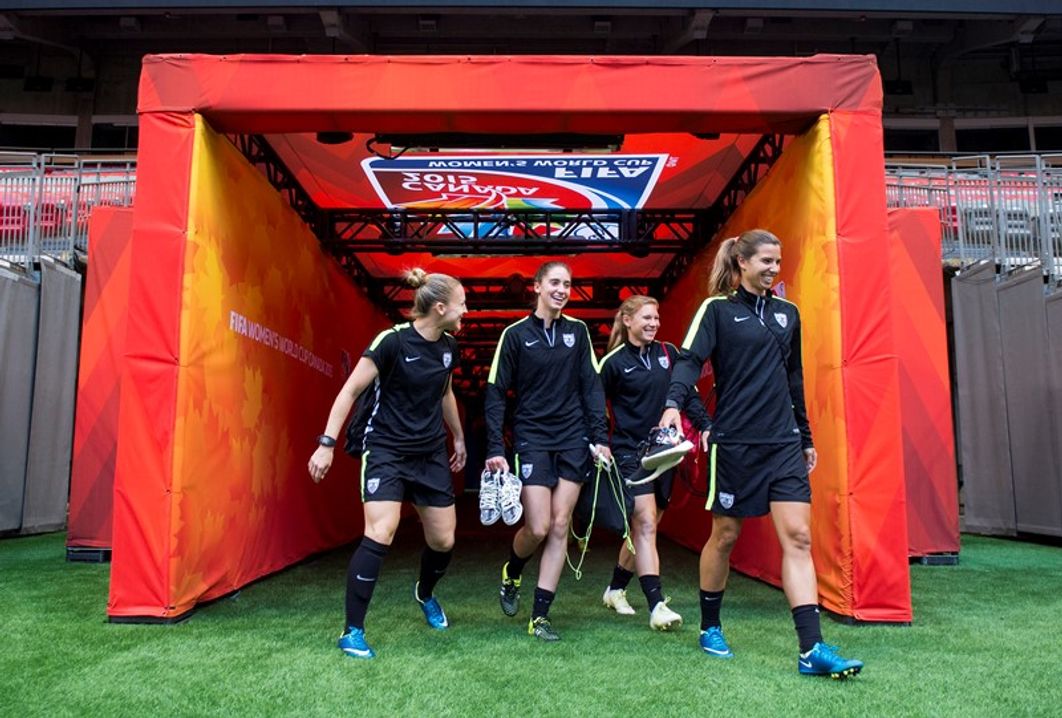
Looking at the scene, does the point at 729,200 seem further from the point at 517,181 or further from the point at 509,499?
the point at 509,499

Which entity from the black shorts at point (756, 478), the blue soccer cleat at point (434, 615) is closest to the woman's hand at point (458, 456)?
the blue soccer cleat at point (434, 615)

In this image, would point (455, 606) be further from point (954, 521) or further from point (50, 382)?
point (50, 382)

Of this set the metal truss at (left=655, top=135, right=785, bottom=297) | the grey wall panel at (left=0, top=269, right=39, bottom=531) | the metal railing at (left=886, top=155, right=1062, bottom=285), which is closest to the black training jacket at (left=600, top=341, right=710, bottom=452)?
the metal truss at (left=655, top=135, right=785, bottom=297)

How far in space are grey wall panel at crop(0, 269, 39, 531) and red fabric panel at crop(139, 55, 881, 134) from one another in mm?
5620

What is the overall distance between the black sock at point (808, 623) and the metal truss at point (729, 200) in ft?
11.7

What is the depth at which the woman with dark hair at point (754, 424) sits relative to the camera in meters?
3.30

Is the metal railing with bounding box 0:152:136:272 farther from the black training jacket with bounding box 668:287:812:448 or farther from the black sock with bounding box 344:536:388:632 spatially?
the black training jacket with bounding box 668:287:812:448

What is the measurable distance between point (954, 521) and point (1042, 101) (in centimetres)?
1906

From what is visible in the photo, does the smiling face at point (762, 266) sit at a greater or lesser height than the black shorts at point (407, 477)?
greater

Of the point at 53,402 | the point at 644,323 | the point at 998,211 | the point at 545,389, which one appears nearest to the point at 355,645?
the point at 545,389

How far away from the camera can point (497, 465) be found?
405 cm

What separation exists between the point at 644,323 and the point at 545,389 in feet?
2.63

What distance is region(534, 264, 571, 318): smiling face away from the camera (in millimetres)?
4223

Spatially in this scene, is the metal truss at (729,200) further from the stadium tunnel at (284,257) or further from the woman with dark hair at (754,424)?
the woman with dark hair at (754,424)
